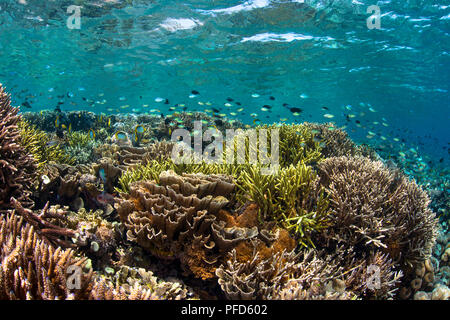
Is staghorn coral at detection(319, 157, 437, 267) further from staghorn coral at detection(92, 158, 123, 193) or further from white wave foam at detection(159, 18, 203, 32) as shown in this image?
white wave foam at detection(159, 18, 203, 32)

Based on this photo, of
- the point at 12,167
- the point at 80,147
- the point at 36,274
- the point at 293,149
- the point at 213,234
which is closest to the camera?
the point at 36,274

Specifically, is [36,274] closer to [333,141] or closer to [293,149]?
[293,149]

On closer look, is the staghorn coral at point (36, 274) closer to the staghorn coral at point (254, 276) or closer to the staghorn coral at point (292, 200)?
the staghorn coral at point (254, 276)

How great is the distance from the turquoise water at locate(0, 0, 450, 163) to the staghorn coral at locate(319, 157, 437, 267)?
463 centimetres

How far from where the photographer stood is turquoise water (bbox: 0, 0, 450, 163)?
1680cm

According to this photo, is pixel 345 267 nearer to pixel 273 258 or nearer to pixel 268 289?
pixel 273 258

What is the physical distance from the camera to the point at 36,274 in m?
2.26

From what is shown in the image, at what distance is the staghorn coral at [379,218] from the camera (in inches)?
151

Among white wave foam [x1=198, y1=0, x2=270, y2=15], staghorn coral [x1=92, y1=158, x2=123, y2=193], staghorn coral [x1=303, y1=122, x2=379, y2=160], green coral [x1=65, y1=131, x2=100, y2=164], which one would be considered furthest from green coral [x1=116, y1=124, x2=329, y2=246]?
white wave foam [x1=198, y1=0, x2=270, y2=15]

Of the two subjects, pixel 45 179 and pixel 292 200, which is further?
pixel 45 179

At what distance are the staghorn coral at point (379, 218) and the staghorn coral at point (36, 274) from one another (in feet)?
11.6

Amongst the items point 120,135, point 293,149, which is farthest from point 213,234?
point 120,135

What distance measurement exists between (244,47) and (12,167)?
23917 millimetres
